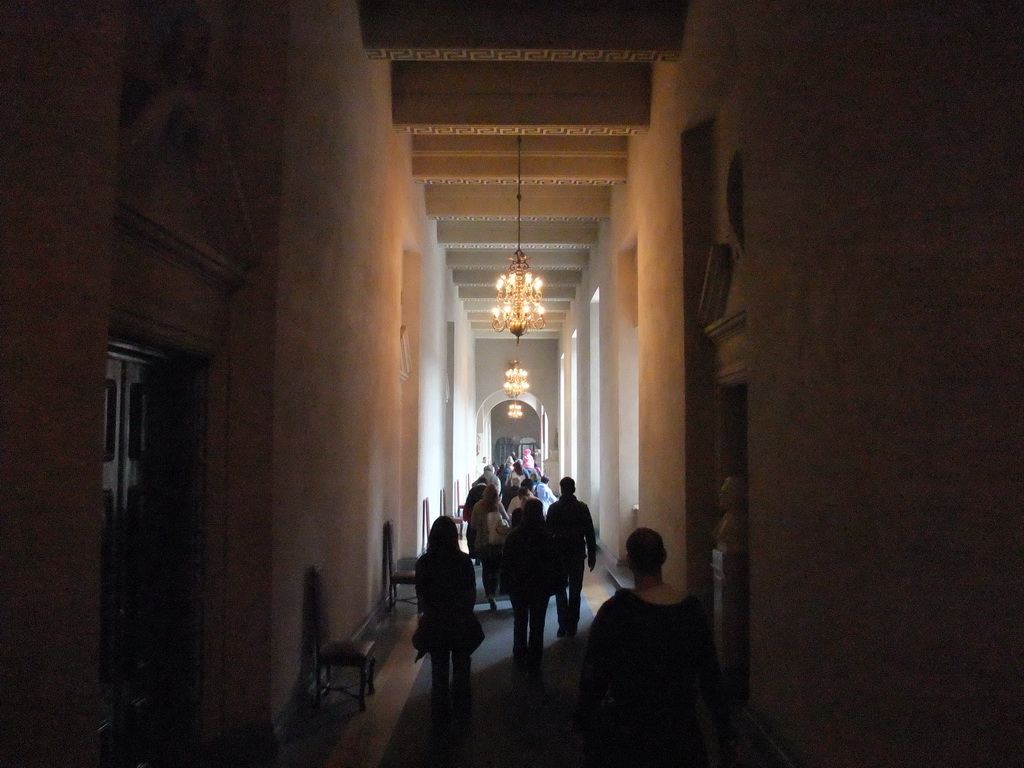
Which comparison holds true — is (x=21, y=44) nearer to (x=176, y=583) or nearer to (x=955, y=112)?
(x=955, y=112)

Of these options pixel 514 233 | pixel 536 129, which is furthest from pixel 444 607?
pixel 514 233

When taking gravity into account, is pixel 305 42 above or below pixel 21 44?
above

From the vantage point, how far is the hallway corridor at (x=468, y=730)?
471cm

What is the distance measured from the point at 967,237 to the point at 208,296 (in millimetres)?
3514

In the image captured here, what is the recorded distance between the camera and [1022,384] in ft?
7.09

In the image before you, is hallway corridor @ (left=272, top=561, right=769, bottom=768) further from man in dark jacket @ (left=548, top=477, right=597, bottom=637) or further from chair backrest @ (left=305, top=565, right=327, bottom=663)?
chair backrest @ (left=305, top=565, right=327, bottom=663)

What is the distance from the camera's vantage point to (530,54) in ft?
24.5

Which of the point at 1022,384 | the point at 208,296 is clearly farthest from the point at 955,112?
the point at 208,296

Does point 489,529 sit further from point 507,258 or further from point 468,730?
point 507,258

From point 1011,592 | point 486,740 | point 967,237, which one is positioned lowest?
point 486,740

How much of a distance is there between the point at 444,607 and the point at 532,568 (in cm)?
126

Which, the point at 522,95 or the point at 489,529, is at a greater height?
the point at 522,95

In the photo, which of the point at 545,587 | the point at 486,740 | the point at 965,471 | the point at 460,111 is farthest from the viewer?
the point at 460,111

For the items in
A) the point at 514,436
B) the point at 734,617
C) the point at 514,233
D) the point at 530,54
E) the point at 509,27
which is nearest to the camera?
the point at 734,617
